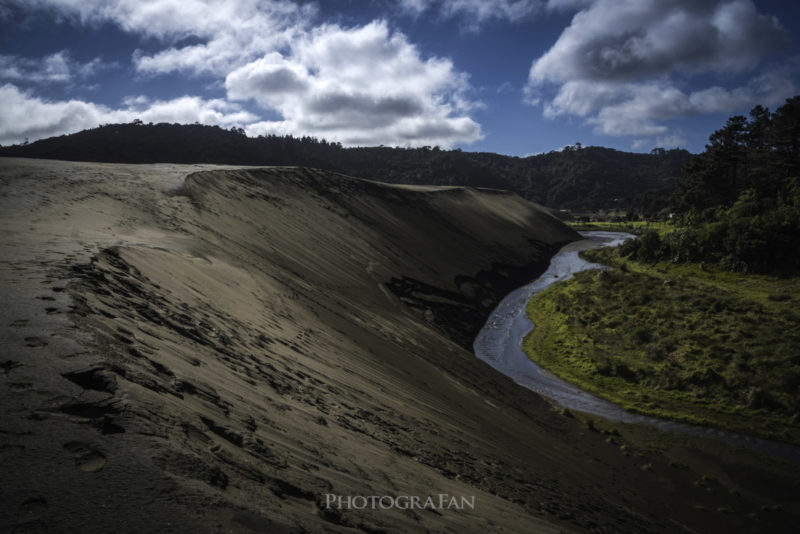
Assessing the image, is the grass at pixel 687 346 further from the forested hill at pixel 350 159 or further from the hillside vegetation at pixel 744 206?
the forested hill at pixel 350 159

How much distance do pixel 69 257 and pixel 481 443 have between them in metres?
7.95

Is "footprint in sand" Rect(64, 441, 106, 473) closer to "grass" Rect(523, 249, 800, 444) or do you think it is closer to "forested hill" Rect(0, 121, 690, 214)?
"grass" Rect(523, 249, 800, 444)

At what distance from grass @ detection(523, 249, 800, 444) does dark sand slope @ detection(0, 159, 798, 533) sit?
9.85 ft

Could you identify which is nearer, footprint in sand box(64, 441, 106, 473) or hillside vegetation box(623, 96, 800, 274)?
footprint in sand box(64, 441, 106, 473)

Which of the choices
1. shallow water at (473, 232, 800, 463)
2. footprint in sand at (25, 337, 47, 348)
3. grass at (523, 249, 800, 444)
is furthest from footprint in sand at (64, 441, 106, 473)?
grass at (523, 249, 800, 444)

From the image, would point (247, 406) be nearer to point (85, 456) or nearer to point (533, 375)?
point (85, 456)

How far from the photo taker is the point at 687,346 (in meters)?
19.8

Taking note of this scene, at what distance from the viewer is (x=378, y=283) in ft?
70.6

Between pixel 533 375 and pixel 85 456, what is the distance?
19252 mm

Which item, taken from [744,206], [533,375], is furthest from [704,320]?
[744,206]

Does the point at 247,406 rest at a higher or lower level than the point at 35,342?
lower

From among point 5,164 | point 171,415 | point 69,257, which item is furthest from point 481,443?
point 5,164

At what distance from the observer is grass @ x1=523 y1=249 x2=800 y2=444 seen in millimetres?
15641

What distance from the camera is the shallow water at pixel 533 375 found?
14.1 m
